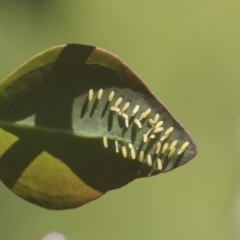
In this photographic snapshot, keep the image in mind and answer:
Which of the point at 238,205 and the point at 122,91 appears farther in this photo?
the point at 238,205

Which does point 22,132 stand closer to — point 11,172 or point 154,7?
point 11,172

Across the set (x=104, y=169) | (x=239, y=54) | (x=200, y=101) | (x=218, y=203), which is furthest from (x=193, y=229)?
(x=104, y=169)

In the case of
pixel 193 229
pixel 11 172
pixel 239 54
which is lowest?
pixel 193 229

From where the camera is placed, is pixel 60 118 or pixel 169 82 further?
pixel 169 82

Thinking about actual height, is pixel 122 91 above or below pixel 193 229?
above

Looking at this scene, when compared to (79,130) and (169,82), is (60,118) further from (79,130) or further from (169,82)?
(169,82)

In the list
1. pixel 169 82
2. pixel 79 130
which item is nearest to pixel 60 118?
pixel 79 130
